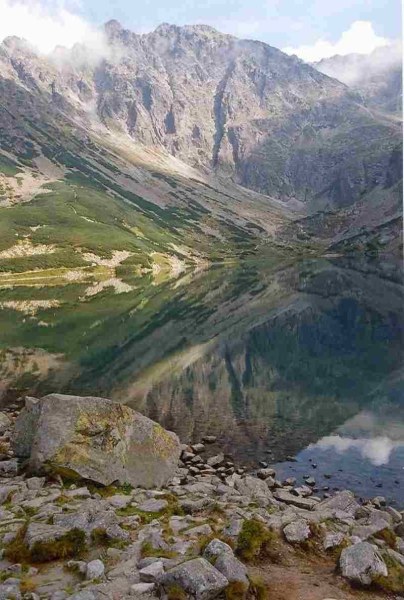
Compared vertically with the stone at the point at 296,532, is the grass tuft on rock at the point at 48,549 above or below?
below

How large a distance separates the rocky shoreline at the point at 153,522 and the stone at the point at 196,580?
0.03 meters

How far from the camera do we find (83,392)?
161ft

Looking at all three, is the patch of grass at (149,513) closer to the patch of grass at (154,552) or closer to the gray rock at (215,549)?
the patch of grass at (154,552)

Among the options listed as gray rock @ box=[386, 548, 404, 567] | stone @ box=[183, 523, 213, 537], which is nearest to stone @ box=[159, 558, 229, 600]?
stone @ box=[183, 523, 213, 537]

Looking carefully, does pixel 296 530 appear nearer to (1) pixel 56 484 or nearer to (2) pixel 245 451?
(1) pixel 56 484

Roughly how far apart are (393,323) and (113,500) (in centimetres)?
6445

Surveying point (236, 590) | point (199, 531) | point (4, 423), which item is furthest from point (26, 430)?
point (236, 590)

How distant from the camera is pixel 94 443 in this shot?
2612cm

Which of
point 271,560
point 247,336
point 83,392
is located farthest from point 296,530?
point 247,336

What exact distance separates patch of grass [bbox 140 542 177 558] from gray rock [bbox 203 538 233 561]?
43.6 inches

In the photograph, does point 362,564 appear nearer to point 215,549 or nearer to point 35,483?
point 215,549

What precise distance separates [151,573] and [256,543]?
4160mm

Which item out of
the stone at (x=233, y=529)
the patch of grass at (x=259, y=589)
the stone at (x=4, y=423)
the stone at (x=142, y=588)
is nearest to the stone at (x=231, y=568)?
the patch of grass at (x=259, y=589)

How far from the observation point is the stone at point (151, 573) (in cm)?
1388
